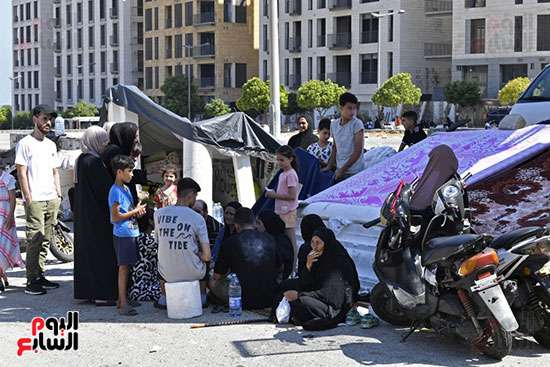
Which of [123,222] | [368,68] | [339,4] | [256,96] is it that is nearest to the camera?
[123,222]

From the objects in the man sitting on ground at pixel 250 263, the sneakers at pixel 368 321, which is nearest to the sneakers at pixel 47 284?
the man sitting on ground at pixel 250 263

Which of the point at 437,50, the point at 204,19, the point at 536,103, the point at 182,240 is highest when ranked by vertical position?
the point at 204,19

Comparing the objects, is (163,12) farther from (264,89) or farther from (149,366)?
(149,366)

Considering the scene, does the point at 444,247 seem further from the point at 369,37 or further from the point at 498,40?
the point at 369,37

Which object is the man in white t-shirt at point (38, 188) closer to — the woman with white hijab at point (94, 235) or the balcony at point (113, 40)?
the woman with white hijab at point (94, 235)

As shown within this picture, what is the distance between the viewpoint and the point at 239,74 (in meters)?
79.4

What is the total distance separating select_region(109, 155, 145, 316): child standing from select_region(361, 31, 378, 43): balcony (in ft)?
197

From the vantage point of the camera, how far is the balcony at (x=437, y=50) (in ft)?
216

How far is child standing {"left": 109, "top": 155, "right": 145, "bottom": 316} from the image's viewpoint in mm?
9078

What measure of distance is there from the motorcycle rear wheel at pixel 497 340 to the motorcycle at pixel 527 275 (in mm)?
272

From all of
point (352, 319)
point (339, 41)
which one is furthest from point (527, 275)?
point (339, 41)

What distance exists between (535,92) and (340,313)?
6663 mm

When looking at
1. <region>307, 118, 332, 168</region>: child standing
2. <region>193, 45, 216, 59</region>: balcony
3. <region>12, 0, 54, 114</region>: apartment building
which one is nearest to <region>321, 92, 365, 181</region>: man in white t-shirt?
<region>307, 118, 332, 168</region>: child standing

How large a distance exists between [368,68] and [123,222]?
201ft
